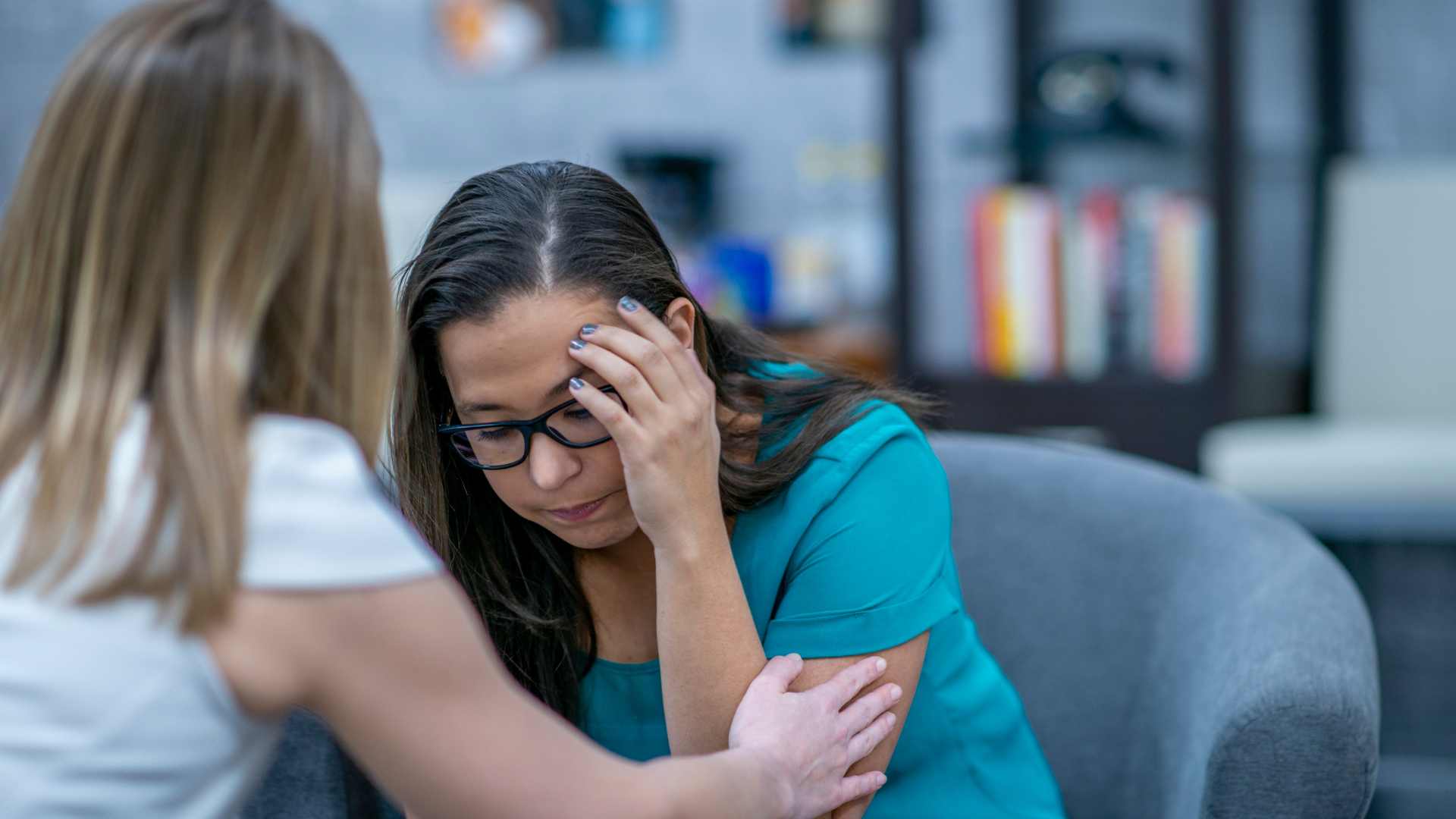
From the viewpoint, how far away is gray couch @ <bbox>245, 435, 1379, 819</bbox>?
3.38 ft

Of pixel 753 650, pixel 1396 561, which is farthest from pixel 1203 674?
pixel 1396 561

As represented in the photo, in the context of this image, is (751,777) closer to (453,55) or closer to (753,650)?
(753,650)

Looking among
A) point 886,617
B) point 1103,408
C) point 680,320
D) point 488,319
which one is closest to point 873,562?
point 886,617

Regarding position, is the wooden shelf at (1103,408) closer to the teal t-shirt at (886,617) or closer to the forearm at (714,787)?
the teal t-shirt at (886,617)

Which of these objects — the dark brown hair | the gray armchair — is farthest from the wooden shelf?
the dark brown hair

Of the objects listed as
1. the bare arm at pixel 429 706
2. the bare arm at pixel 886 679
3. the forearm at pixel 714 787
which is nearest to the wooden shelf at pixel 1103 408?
the bare arm at pixel 886 679

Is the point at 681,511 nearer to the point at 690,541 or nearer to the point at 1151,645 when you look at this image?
the point at 690,541

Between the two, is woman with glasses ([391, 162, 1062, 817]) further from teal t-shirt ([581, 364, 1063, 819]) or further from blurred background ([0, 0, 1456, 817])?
blurred background ([0, 0, 1456, 817])

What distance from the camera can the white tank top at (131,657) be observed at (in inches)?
28.5

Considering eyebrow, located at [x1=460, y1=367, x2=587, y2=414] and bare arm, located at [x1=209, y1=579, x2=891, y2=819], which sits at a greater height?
eyebrow, located at [x1=460, y1=367, x2=587, y2=414]

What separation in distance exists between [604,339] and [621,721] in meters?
0.41

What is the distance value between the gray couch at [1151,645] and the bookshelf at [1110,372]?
1.04 metres

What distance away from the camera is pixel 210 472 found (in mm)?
724

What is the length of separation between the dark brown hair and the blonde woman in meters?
0.31
